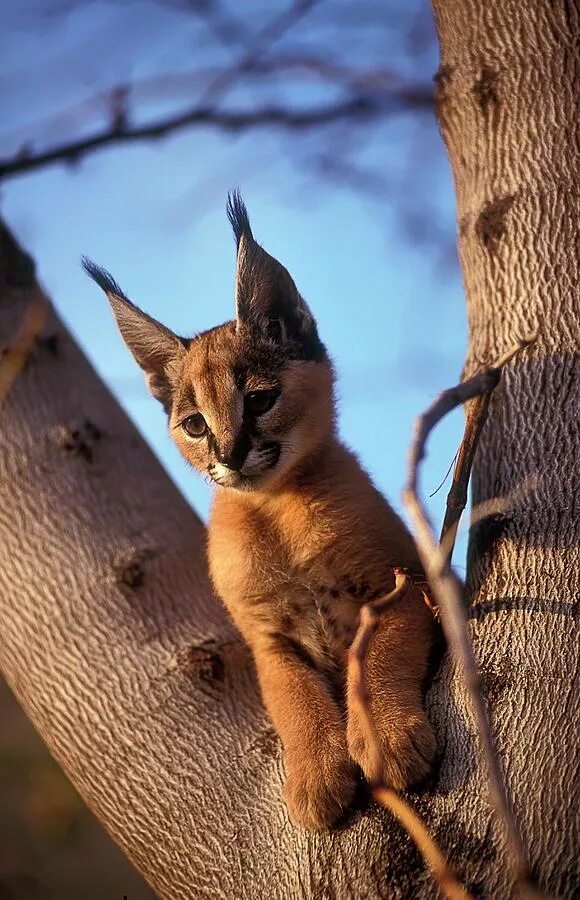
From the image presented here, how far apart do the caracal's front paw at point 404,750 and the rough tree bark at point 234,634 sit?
54 mm

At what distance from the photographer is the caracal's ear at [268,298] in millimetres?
3715

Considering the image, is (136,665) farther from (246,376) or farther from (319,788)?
(246,376)

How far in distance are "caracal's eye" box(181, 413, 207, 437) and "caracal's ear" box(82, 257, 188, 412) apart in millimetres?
363

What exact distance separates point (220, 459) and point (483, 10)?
2.28 meters

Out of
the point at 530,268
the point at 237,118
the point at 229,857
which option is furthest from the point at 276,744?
the point at 237,118

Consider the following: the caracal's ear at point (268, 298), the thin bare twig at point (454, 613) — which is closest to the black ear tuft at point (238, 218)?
the caracal's ear at point (268, 298)

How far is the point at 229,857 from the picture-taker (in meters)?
2.91

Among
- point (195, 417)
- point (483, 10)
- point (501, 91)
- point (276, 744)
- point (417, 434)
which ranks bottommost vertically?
point (276, 744)

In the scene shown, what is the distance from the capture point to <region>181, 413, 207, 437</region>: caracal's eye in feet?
12.8

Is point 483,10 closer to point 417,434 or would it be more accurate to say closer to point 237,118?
point 237,118

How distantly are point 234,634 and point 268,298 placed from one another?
1494 mm

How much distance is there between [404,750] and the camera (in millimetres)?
2828

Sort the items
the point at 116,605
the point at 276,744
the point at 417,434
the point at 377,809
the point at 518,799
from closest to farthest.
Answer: the point at 417,434 → the point at 518,799 → the point at 377,809 → the point at 276,744 → the point at 116,605

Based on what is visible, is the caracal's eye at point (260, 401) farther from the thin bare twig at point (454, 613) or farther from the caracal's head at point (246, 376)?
the thin bare twig at point (454, 613)
